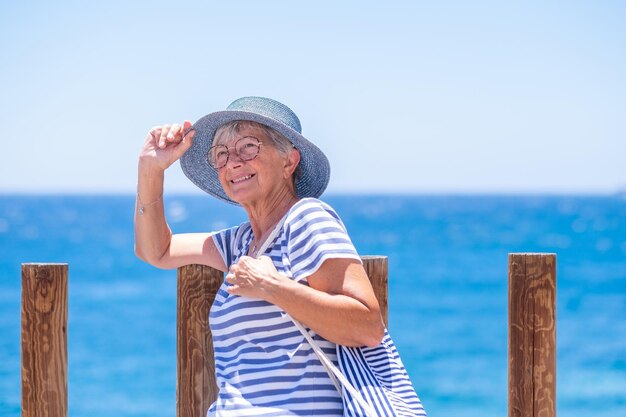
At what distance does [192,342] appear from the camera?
3297mm

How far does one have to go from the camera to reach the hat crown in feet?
10.5

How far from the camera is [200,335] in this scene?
3.30m

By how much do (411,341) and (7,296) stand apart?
14513 millimetres

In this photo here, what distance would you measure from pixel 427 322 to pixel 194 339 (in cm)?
2084

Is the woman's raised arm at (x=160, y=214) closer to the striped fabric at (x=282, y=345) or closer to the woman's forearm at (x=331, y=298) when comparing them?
the striped fabric at (x=282, y=345)

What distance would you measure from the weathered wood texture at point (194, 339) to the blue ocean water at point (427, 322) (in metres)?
10.7

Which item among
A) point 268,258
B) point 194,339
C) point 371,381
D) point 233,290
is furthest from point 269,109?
point 371,381

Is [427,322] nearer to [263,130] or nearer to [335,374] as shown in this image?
[263,130]

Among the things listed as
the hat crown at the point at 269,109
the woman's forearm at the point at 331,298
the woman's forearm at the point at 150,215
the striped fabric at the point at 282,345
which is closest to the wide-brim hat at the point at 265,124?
the hat crown at the point at 269,109

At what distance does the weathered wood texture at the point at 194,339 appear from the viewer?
10.8 feet

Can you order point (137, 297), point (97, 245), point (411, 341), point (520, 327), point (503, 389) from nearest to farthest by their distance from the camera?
1. point (520, 327)
2. point (503, 389)
3. point (411, 341)
4. point (137, 297)
5. point (97, 245)

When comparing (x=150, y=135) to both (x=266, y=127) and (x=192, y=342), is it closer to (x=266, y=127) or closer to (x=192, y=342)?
(x=266, y=127)

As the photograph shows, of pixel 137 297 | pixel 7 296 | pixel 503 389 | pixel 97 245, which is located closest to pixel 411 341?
pixel 503 389

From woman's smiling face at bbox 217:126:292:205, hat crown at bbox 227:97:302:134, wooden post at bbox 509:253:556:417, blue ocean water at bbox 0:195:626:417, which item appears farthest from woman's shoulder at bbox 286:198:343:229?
blue ocean water at bbox 0:195:626:417
